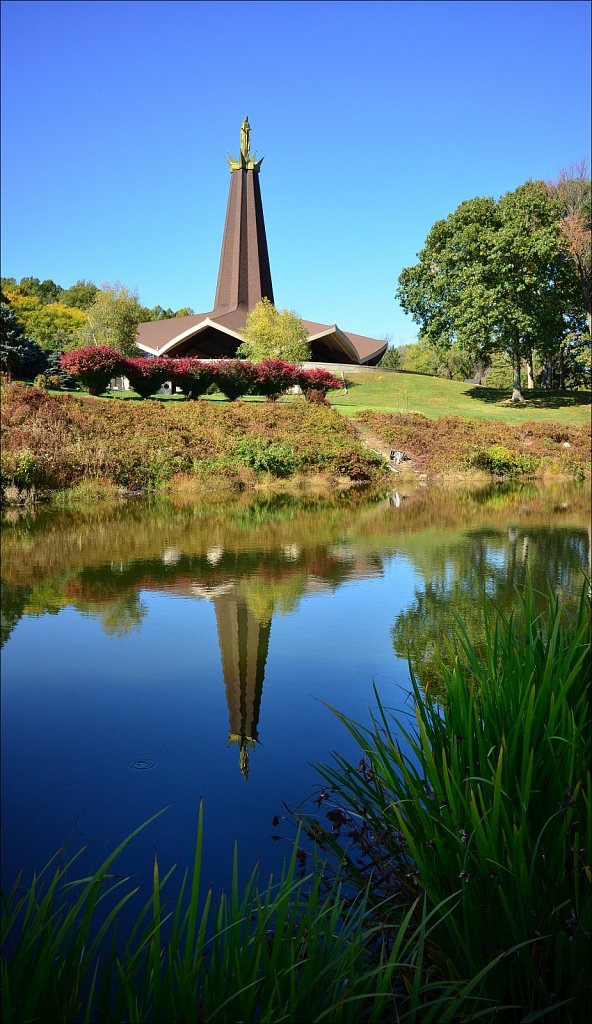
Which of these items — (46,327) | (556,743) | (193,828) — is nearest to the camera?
(556,743)

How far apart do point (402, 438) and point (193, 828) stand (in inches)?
870

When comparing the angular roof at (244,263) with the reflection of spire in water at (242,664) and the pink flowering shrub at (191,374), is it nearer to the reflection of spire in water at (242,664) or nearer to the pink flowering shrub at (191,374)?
the pink flowering shrub at (191,374)

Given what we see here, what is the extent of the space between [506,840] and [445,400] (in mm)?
33715

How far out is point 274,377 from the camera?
29.0m

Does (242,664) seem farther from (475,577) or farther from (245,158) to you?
(245,158)

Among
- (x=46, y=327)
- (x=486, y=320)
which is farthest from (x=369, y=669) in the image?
(x=46, y=327)

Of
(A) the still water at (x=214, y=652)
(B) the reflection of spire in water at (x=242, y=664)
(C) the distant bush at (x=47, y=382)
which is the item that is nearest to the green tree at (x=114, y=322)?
(C) the distant bush at (x=47, y=382)

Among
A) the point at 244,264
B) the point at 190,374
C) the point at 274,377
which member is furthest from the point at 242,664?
the point at 244,264

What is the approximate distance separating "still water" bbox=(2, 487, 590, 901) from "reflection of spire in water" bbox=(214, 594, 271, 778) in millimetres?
19

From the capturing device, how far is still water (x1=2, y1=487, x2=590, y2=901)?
12.4 ft

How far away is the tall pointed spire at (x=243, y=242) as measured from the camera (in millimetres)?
47562

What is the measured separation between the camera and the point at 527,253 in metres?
31.8

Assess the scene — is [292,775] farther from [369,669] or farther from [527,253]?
[527,253]

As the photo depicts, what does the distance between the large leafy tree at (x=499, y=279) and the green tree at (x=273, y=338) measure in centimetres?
646
